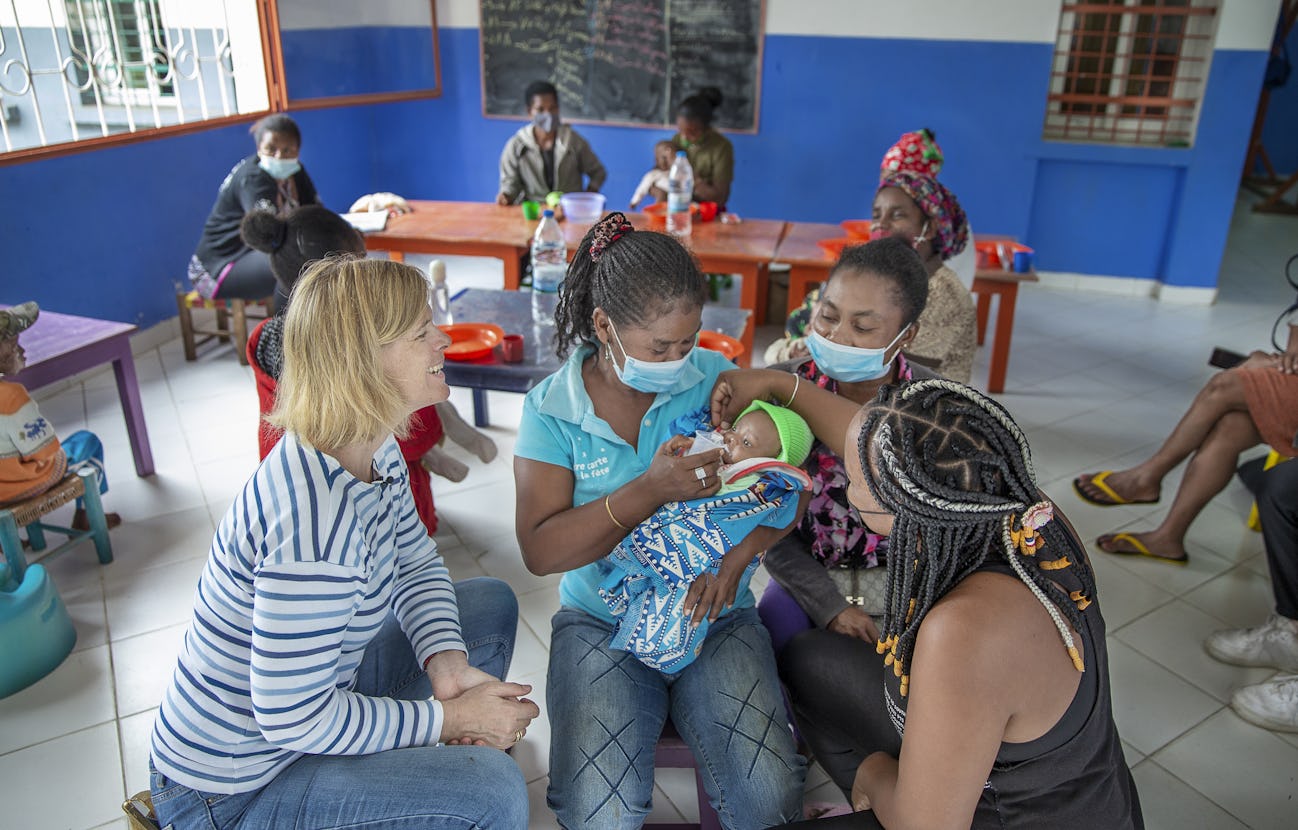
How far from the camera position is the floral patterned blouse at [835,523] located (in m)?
2.02

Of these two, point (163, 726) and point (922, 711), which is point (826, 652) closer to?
point (922, 711)

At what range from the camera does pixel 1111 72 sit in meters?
6.33

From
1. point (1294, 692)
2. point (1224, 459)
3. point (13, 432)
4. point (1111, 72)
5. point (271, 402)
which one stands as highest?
point (1111, 72)

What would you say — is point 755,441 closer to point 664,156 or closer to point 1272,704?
point 1272,704

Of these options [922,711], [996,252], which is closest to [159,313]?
[996,252]

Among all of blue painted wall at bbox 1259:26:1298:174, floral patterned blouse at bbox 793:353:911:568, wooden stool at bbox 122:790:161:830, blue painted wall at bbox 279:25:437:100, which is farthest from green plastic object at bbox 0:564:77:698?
blue painted wall at bbox 1259:26:1298:174

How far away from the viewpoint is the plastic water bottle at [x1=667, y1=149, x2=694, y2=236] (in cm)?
467

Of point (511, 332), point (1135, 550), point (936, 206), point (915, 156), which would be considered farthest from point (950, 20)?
point (511, 332)

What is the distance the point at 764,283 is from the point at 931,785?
13.0 ft

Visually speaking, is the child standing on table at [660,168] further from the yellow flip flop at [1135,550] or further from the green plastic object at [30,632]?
the green plastic object at [30,632]

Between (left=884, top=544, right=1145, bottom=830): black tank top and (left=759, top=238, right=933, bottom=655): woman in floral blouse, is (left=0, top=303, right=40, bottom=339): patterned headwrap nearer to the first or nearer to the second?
(left=759, top=238, right=933, bottom=655): woman in floral blouse

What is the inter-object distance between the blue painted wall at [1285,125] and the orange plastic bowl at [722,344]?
9.88 meters

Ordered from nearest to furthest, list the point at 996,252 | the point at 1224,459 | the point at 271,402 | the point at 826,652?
the point at 826,652 < the point at 271,402 < the point at 1224,459 < the point at 996,252

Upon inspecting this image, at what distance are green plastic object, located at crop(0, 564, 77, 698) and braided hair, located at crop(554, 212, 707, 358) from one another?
1.78 m
